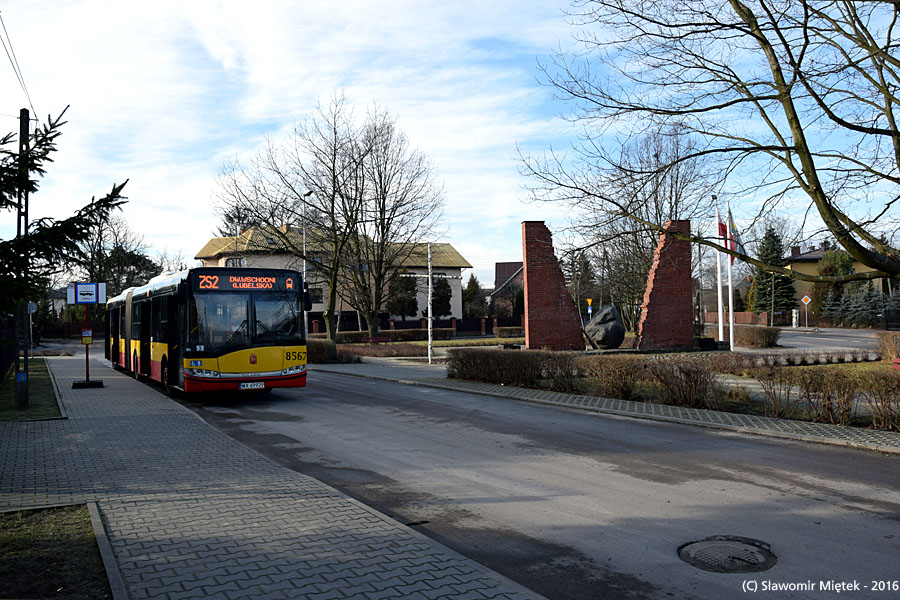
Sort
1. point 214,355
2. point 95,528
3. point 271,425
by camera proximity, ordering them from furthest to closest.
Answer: point 214,355
point 271,425
point 95,528

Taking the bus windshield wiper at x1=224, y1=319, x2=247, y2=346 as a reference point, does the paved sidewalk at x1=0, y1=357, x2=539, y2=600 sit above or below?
below

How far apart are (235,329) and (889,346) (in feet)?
68.9

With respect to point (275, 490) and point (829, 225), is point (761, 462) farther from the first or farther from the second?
point (275, 490)

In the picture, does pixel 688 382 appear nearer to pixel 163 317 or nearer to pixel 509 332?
pixel 163 317

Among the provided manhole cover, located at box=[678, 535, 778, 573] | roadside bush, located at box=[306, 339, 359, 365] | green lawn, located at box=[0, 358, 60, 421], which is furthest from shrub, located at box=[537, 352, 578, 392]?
roadside bush, located at box=[306, 339, 359, 365]

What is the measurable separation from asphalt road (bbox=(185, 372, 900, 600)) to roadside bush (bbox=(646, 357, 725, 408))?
1.96 meters

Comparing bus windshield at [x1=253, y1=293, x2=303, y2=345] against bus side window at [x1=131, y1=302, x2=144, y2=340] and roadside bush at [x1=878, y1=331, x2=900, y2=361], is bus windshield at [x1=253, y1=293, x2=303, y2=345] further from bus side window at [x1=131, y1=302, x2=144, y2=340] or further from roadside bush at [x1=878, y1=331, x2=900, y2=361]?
roadside bush at [x1=878, y1=331, x2=900, y2=361]

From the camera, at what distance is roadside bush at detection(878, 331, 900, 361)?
878 inches

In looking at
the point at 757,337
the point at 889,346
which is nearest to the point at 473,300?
the point at 757,337

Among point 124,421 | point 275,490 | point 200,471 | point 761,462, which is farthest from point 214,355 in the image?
point 761,462

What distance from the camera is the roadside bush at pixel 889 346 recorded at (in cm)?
2229

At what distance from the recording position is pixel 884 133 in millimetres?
9773

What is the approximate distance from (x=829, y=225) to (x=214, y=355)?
12164 millimetres

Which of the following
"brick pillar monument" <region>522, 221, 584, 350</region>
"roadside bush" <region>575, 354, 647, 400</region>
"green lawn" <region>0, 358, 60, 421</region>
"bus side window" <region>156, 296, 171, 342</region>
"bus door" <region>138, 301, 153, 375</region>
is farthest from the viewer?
"brick pillar monument" <region>522, 221, 584, 350</region>
